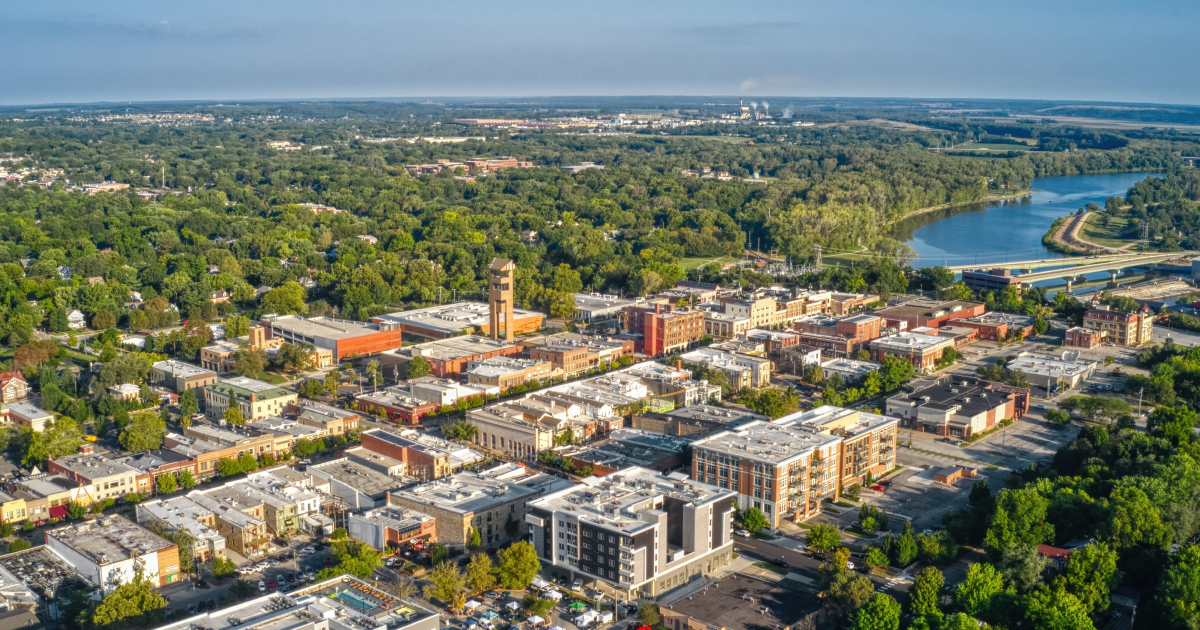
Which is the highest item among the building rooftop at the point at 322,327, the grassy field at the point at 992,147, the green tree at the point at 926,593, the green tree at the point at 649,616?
the grassy field at the point at 992,147

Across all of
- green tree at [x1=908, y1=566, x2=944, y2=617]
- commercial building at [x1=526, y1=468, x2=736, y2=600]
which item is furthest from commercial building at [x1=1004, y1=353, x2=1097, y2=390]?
commercial building at [x1=526, y1=468, x2=736, y2=600]

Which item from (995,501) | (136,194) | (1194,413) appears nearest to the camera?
(995,501)

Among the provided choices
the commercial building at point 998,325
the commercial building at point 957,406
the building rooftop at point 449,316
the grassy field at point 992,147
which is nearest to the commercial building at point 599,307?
the building rooftop at point 449,316

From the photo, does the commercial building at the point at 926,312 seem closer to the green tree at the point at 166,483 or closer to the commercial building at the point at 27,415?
the green tree at the point at 166,483

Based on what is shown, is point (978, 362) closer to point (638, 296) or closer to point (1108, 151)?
point (638, 296)

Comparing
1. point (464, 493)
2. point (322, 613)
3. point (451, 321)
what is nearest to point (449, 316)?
point (451, 321)

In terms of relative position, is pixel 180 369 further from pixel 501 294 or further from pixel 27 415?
pixel 501 294

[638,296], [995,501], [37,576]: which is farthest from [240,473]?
→ [638,296]
